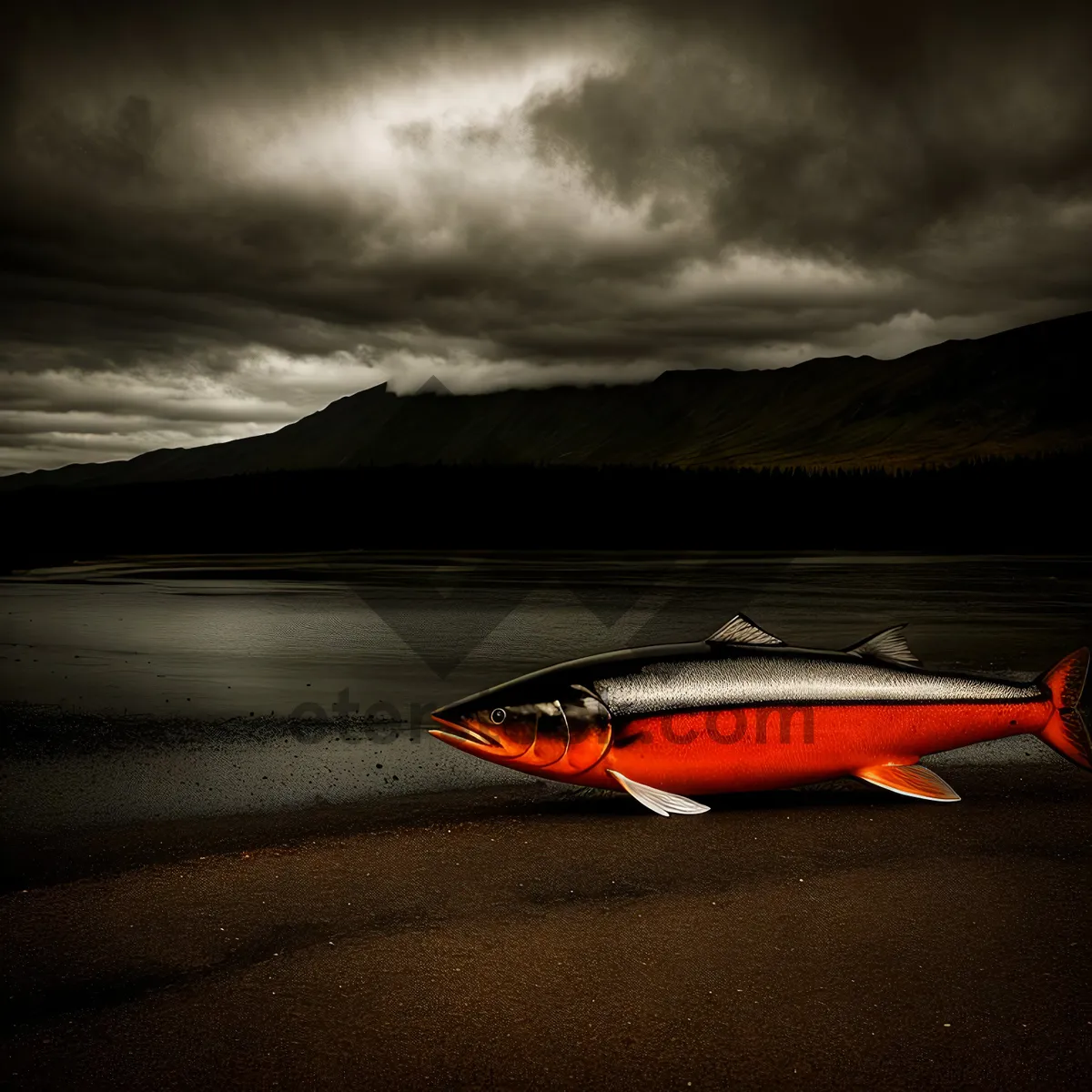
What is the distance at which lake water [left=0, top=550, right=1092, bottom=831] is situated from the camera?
7715 millimetres

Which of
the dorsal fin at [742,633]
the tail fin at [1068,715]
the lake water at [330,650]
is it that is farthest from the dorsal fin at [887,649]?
the lake water at [330,650]

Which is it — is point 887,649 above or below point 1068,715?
above

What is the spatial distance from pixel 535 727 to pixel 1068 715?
318 cm

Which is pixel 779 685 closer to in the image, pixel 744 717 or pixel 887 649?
pixel 744 717

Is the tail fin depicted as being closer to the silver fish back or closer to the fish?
the fish

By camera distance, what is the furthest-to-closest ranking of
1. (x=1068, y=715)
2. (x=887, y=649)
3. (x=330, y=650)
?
(x=330, y=650)
(x=887, y=649)
(x=1068, y=715)

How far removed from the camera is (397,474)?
122375mm

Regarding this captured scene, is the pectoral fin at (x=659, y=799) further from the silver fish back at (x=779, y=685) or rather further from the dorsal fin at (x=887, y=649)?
the dorsal fin at (x=887, y=649)

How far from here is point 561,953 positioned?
422 centimetres

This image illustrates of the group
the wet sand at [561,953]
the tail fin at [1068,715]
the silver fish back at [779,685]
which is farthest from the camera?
the tail fin at [1068,715]

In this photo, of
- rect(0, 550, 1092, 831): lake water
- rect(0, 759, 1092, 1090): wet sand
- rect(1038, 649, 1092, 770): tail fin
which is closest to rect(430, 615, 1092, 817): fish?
rect(1038, 649, 1092, 770): tail fin

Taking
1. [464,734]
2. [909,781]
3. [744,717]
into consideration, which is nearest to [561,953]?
[464,734]

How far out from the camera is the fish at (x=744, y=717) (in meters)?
5.33

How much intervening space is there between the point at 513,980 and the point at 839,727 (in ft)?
8.42
